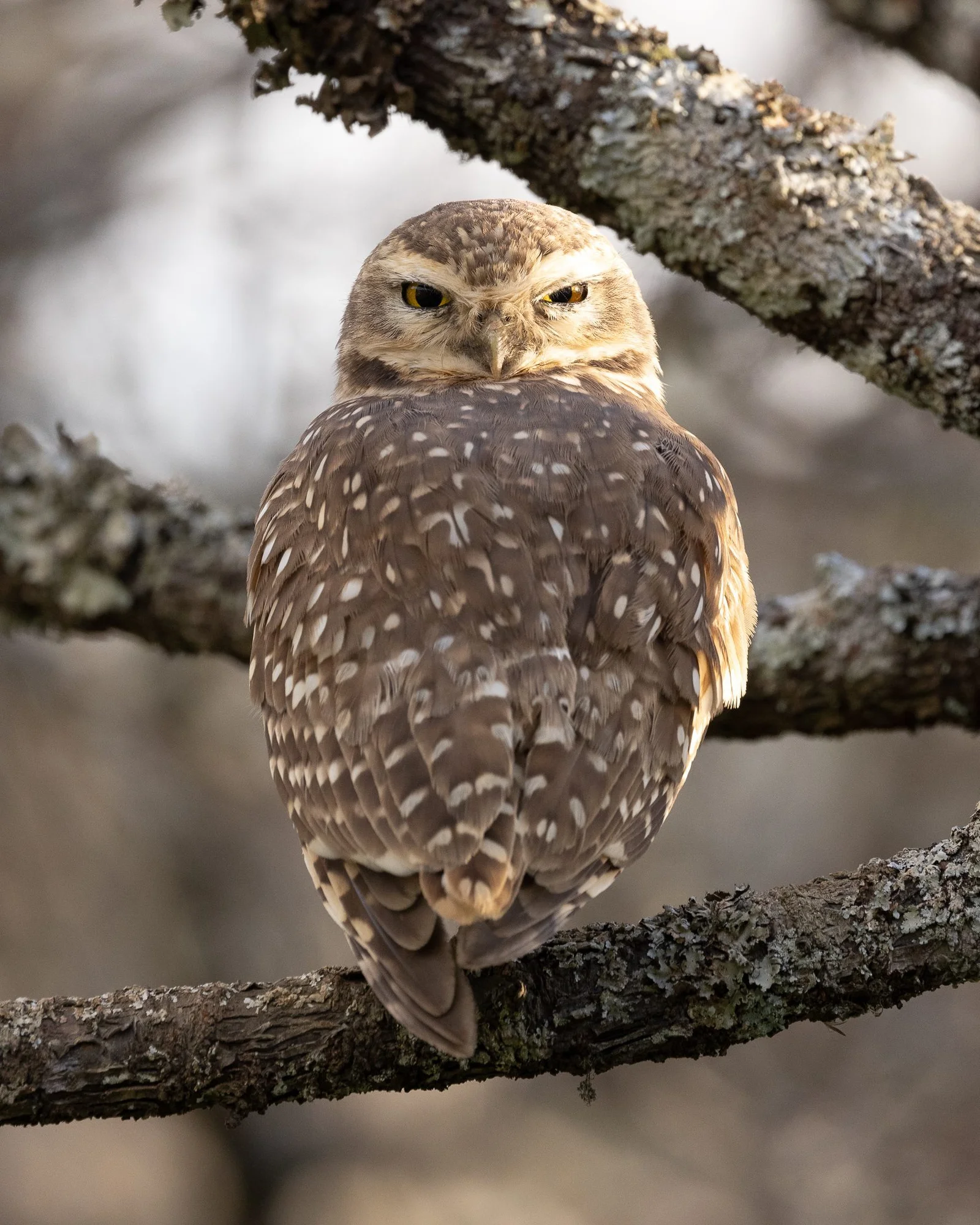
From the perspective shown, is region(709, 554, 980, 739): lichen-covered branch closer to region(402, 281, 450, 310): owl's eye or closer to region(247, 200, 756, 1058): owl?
region(247, 200, 756, 1058): owl

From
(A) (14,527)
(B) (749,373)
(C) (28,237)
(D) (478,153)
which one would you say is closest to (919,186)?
(D) (478,153)

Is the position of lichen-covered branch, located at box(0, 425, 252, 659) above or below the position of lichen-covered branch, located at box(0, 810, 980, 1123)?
below

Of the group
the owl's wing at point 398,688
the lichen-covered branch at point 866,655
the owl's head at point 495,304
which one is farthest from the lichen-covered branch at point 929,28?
the owl's wing at point 398,688

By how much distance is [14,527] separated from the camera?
14.9ft

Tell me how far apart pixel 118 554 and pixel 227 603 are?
430 mm

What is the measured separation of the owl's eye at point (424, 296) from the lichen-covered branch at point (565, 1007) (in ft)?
6.67

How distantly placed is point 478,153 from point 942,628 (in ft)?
6.15

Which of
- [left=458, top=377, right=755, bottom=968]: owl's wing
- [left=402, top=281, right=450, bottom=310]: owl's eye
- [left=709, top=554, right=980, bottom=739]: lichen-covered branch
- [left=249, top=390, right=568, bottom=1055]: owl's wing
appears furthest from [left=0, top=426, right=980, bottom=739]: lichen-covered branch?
[left=249, top=390, right=568, bottom=1055]: owl's wing

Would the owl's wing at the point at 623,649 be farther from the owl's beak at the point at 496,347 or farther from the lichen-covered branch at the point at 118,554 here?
the lichen-covered branch at the point at 118,554

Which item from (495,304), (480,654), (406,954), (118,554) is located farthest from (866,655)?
(118,554)

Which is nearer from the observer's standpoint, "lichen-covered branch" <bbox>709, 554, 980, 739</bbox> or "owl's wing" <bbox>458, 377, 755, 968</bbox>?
"owl's wing" <bbox>458, 377, 755, 968</bbox>

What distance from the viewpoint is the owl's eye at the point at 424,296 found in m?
3.92

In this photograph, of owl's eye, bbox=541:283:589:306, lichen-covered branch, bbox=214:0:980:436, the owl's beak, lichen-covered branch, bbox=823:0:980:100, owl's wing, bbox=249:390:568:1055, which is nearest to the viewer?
owl's wing, bbox=249:390:568:1055

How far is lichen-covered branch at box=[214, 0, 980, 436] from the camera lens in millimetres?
3377
